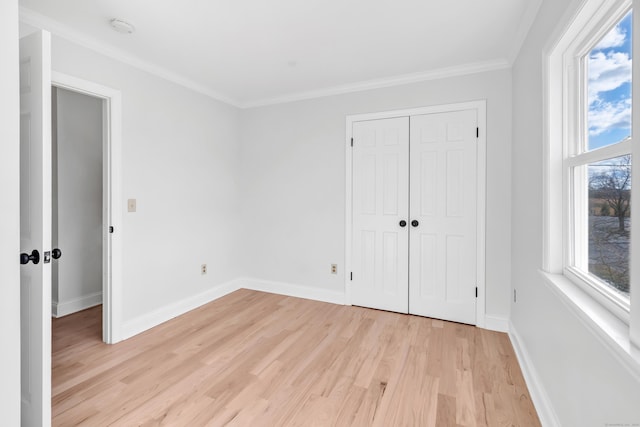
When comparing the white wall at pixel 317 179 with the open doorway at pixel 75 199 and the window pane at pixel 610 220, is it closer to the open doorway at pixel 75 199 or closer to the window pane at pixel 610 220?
the window pane at pixel 610 220

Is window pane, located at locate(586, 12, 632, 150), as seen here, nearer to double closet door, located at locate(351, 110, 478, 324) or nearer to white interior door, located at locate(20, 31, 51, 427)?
double closet door, located at locate(351, 110, 478, 324)

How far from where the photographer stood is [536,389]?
1822 mm

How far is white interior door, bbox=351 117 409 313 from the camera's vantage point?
322 centimetres

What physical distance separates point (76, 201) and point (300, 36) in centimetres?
297

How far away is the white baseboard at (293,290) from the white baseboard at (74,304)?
1615mm

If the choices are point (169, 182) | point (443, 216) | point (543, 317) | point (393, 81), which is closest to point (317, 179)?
point (393, 81)

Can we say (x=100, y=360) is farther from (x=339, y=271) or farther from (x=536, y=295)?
(x=536, y=295)

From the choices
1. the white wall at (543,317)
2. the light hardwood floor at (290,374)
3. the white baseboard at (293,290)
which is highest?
the white wall at (543,317)

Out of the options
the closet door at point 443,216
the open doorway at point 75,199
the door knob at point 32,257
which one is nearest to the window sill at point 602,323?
the closet door at point 443,216

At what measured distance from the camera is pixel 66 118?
10.6 ft

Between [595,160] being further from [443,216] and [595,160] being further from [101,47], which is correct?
[101,47]

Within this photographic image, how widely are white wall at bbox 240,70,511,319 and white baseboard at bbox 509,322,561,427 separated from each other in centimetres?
61

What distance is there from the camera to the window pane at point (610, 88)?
1.12m

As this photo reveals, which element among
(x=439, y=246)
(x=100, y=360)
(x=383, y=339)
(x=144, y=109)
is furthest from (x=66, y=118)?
(x=439, y=246)
